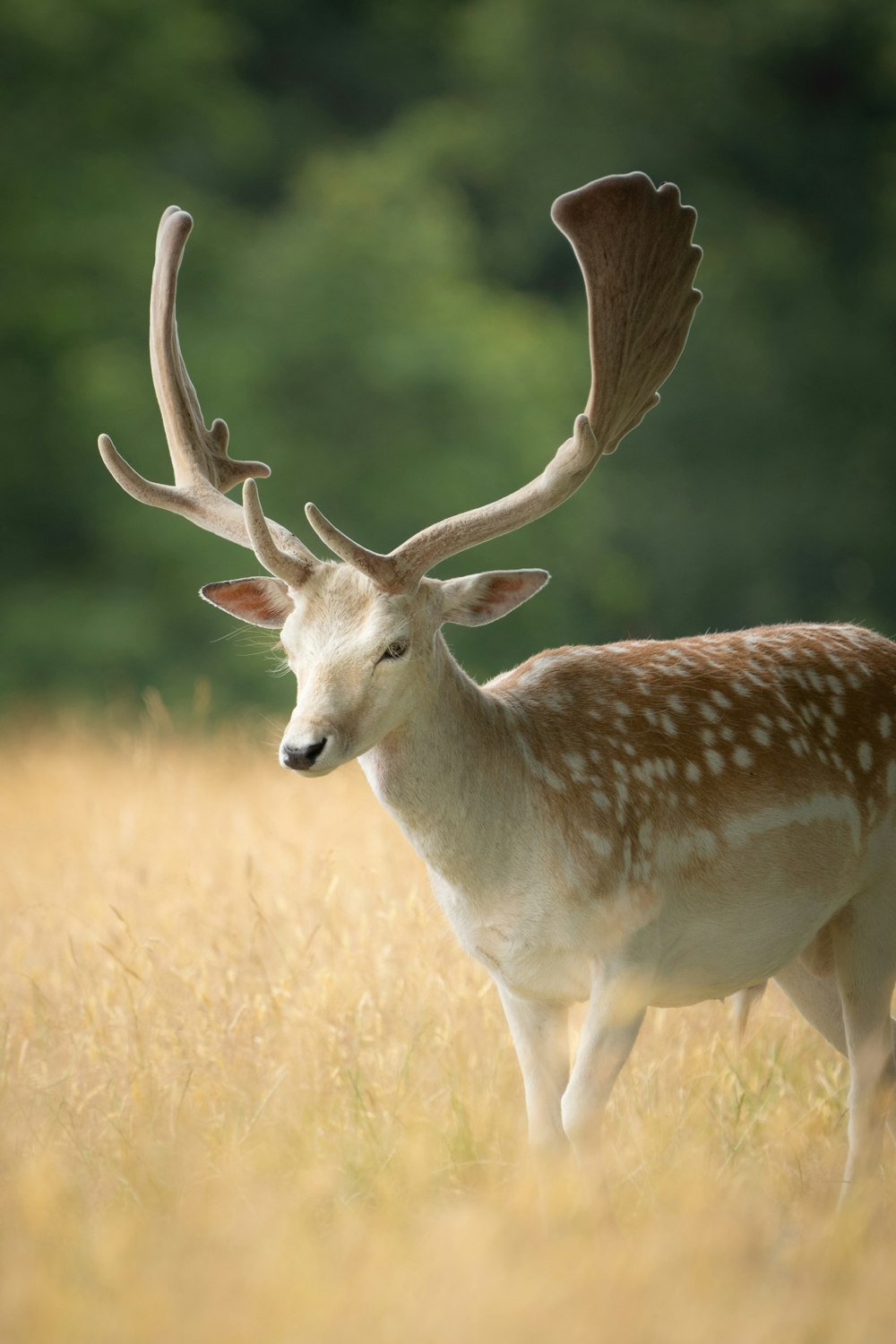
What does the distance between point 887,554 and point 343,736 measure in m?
12.2

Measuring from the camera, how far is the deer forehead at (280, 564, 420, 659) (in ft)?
9.50

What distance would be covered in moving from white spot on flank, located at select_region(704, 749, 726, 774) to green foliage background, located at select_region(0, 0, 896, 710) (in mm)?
9376

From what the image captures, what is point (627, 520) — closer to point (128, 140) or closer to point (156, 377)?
point (128, 140)

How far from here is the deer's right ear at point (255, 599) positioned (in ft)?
10.4

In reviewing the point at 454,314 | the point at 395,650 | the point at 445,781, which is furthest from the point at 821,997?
the point at 454,314

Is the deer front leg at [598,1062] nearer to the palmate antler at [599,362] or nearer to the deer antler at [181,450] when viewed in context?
the palmate antler at [599,362]

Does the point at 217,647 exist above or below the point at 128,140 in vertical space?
below

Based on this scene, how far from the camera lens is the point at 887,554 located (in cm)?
1420

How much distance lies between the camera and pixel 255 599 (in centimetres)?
322

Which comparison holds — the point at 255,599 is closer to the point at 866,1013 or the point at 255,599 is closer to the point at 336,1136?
the point at 336,1136

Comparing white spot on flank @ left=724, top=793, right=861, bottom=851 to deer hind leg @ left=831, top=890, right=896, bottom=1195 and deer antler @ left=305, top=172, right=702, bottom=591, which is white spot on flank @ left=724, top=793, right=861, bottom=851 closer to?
deer hind leg @ left=831, top=890, right=896, bottom=1195

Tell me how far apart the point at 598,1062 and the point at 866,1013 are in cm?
77

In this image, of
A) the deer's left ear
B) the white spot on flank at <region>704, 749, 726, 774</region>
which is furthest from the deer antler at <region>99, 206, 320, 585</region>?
the white spot on flank at <region>704, 749, 726, 774</region>

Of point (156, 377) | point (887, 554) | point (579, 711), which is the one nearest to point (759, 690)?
point (579, 711)
